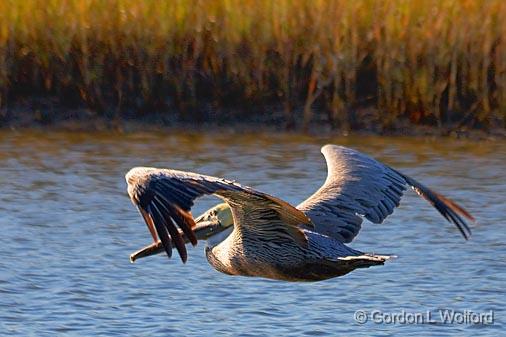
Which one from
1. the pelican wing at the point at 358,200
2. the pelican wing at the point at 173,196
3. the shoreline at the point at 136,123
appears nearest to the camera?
the pelican wing at the point at 173,196

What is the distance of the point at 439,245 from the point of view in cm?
865

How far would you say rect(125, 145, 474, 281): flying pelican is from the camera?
575 centimetres

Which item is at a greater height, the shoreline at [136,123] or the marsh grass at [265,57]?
the marsh grass at [265,57]

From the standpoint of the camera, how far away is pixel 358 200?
22.1 ft

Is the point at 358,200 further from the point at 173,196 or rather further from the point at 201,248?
the point at 201,248

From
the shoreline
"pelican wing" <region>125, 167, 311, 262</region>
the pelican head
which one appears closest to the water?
the shoreline

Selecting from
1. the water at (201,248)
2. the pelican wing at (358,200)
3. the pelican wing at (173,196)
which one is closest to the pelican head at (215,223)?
the pelican wing at (358,200)

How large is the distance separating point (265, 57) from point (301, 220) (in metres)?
5.28

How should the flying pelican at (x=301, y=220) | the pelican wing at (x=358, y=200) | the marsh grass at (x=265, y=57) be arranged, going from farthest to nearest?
the marsh grass at (x=265, y=57), the pelican wing at (x=358, y=200), the flying pelican at (x=301, y=220)

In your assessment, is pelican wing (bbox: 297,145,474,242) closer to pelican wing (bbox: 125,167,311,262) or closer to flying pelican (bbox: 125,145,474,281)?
flying pelican (bbox: 125,145,474,281)

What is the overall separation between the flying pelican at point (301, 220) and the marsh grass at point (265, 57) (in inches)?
157

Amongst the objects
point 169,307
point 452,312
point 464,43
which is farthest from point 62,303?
point 464,43

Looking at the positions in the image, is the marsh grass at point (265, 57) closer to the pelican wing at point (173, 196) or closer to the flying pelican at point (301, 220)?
the flying pelican at point (301, 220)

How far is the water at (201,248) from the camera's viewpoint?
7.29m
